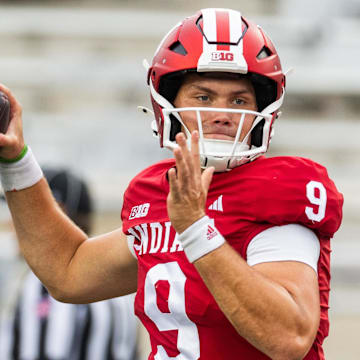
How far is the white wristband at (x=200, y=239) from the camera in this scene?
1.86m

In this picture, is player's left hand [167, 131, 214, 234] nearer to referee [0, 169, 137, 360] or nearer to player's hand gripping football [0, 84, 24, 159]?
player's hand gripping football [0, 84, 24, 159]

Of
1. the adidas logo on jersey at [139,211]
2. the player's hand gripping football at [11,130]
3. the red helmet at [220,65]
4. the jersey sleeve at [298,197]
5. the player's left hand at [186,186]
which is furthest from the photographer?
the player's hand gripping football at [11,130]

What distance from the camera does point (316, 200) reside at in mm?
2062

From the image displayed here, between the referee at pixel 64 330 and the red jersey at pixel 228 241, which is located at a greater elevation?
the red jersey at pixel 228 241

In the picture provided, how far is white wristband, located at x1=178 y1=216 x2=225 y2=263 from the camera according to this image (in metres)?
1.86

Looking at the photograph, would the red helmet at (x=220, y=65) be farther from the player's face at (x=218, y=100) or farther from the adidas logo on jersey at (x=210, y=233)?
the adidas logo on jersey at (x=210, y=233)

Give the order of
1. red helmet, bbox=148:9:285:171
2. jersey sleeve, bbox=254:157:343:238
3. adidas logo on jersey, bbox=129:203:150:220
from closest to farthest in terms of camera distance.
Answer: jersey sleeve, bbox=254:157:343:238 → red helmet, bbox=148:9:285:171 → adidas logo on jersey, bbox=129:203:150:220

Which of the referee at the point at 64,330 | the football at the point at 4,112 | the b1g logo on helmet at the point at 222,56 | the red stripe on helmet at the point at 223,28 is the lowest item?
the referee at the point at 64,330

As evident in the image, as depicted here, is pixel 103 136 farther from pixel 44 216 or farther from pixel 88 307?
pixel 44 216

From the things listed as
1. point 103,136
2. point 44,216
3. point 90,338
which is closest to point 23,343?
point 90,338

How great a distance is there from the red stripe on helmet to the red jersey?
0.32 meters

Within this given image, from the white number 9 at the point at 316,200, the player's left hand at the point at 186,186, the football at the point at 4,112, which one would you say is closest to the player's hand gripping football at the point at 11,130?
the football at the point at 4,112

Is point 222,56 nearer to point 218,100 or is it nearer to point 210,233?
point 218,100

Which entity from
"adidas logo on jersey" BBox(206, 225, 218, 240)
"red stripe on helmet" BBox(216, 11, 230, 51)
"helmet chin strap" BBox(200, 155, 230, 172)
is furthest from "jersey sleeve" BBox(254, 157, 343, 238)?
"red stripe on helmet" BBox(216, 11, 230, 51)
